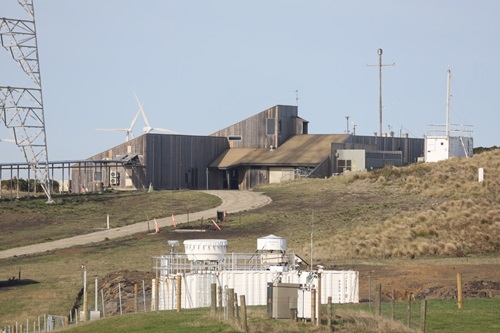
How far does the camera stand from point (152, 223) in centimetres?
8112

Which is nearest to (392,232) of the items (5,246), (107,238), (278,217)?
(278,217)

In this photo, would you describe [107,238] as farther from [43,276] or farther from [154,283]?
[154,283]

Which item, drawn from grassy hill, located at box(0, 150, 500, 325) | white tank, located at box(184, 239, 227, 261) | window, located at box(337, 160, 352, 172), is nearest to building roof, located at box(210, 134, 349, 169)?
window, located at box(337, 160, 352, 172)

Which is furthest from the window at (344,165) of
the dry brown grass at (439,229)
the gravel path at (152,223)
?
the dry brown grass at (439,229)

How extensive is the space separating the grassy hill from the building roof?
5599 millimetres

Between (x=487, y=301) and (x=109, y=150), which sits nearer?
(x=487, y=301)

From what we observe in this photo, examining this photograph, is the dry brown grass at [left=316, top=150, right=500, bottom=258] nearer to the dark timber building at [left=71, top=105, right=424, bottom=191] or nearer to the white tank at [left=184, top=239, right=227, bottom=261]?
the dark timber building at [left=71, top=105, right=424, bottom=191]

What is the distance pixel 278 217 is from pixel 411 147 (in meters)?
46.5

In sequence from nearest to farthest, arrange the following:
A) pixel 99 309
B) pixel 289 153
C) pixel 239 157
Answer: pixel 99 309
pixel 289 153
pixel 239 157

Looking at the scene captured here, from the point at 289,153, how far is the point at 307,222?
1340 inches

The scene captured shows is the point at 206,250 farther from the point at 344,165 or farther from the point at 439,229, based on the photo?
the point at 344,165

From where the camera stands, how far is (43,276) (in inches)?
2251

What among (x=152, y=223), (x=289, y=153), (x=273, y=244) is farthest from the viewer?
(x=289, y=153)

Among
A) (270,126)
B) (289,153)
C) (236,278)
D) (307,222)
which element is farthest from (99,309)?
(270,126)
